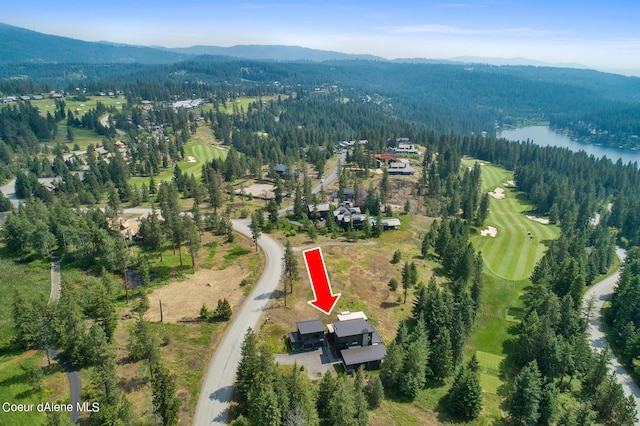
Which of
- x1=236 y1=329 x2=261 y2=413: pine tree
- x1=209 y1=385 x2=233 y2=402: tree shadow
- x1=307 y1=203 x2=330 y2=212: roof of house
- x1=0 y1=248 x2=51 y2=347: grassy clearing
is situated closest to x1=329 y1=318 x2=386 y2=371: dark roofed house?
x1=236 y1=329 x2=261 y2=413: pine tree

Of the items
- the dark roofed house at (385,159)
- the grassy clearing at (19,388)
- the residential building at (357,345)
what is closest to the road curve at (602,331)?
the residential building at (357,345)

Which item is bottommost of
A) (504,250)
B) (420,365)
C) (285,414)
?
(504,250)

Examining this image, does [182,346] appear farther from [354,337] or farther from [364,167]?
[364,167]

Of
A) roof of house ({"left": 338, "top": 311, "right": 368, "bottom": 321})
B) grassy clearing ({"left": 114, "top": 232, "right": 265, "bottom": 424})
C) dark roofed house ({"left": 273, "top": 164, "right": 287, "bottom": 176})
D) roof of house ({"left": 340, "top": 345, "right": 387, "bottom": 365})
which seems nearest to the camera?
grassy clearing ({"left": 114, "top": 232, "right": 265, "bottom": 424})

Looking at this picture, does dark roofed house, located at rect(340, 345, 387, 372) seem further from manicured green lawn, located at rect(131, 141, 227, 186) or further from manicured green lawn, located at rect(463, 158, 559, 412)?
manicured green lawn, located at rect(131, 141, 227, 186)

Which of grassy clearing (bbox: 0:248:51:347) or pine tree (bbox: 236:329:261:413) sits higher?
pine tree (bbox: 236:329:261:413)

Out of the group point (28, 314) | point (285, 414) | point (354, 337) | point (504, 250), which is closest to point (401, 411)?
point (354, 337)
